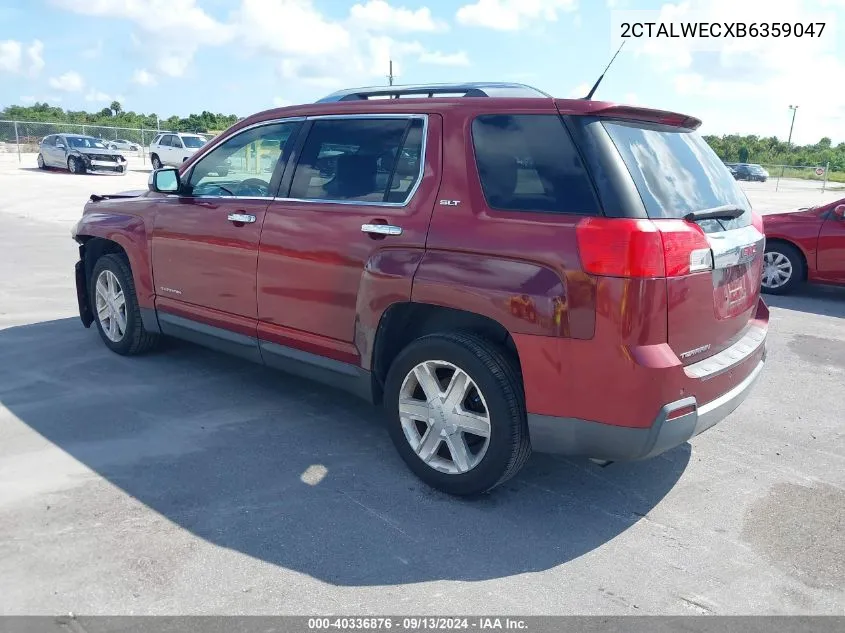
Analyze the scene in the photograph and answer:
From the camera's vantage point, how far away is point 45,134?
40438mm

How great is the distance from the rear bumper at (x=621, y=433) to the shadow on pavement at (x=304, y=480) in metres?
0.44

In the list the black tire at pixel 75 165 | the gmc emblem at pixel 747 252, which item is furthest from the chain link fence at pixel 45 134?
the gmc emblem at pixel 747 252

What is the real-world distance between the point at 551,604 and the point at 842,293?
8566 millimetres

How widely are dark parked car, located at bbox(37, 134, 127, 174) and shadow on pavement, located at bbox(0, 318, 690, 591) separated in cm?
2597

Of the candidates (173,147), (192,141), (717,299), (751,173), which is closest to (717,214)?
(717,299)

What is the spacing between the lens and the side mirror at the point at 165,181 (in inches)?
194

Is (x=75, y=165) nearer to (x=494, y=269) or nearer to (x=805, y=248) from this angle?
(x=805, y=248)

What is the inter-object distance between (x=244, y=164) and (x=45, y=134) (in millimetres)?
41908

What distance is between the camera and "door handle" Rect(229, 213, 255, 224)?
4.45 metres

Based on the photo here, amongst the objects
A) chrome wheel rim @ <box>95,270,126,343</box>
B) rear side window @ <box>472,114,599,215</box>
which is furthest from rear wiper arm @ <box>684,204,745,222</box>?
chrome wheel rim @ <box>95,270,126,343</box>

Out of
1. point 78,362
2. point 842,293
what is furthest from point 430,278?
point 842,293
